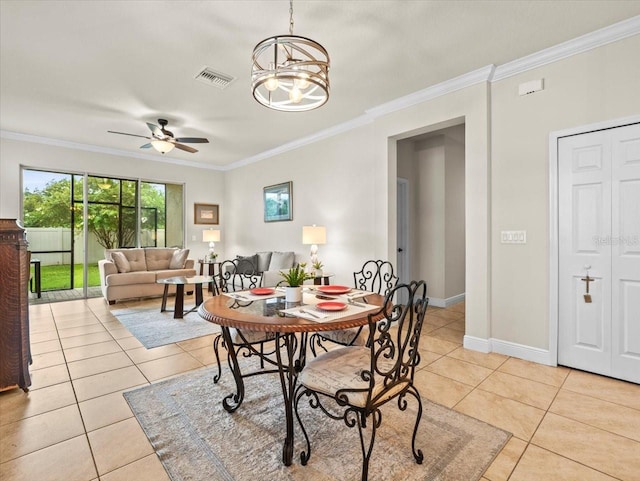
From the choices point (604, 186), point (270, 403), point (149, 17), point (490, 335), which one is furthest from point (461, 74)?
point (270, 403)

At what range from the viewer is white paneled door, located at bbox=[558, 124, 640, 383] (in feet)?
8.27

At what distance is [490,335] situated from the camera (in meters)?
3.24

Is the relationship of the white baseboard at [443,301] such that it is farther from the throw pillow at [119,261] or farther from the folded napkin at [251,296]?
the throw pillow at [119,261]

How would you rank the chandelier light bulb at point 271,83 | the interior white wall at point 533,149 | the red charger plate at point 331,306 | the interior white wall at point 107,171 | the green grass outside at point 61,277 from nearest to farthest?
the red charger plate at point 331,306 → the chandelier light bulb at point 271,83 → the interior white wall at point 533,149 → the interior white wall at point 107,171 → the green grass outside at point 61,277

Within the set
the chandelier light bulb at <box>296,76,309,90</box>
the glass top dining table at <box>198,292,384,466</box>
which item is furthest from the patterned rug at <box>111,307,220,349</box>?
the chandelier light bulb at <box>296,76,309,90</box>

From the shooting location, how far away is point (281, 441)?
1.81 meters

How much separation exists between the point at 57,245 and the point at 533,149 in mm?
7318

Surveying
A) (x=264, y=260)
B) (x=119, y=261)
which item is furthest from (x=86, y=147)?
(x=264, y=260)

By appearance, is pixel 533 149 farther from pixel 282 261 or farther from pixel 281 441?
pixel 282 261

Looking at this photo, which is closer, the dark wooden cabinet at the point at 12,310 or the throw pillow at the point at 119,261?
the dark wooden cabinet at the point at 12,310

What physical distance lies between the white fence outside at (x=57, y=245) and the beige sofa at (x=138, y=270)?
47cm

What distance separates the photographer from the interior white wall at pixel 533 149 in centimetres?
258

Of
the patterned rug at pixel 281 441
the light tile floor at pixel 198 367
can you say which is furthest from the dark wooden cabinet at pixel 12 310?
the patterned rug at pixel 281 441

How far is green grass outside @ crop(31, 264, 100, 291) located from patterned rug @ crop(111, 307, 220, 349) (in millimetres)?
1753
